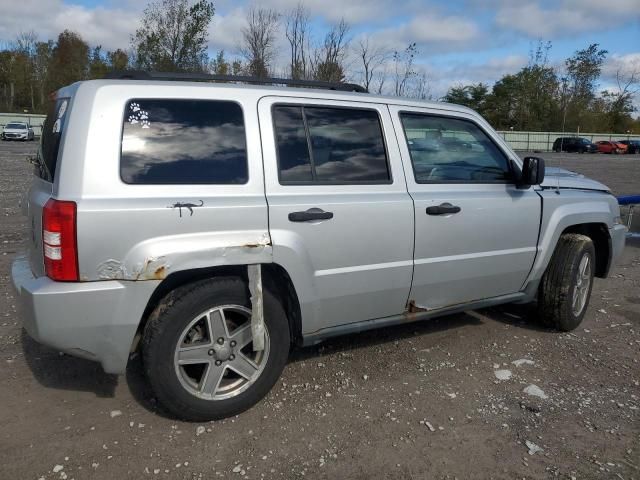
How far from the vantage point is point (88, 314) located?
2.84m

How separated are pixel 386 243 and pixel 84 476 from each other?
2.14 metres

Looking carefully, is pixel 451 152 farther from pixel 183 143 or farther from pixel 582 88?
pixel 582 88

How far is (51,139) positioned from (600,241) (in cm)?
459

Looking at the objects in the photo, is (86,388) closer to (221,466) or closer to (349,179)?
(221,466)

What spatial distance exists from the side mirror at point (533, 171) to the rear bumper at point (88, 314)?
281 cm

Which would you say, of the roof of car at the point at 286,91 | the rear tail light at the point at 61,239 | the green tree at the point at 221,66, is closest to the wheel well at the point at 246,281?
the rear tail light at the point at 61,239

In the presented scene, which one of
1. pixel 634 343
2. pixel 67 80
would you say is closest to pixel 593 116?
pixel 67 80

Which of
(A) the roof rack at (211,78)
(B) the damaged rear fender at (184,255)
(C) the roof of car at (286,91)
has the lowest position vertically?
(B) the damaged rear fender at (184,255)

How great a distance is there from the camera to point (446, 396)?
12.1ft

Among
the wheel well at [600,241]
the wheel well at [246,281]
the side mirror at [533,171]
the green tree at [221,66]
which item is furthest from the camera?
the green tree at [221,66]

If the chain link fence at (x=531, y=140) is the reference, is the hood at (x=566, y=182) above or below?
below

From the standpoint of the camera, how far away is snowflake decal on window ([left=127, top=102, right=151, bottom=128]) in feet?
9.69

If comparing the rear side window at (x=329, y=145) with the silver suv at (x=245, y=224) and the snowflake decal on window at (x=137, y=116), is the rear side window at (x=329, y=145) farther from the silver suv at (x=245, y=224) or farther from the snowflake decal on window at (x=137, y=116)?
the snowflake decal on window at (x=137, y=116)

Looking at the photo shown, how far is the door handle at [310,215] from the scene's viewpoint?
3.26m
